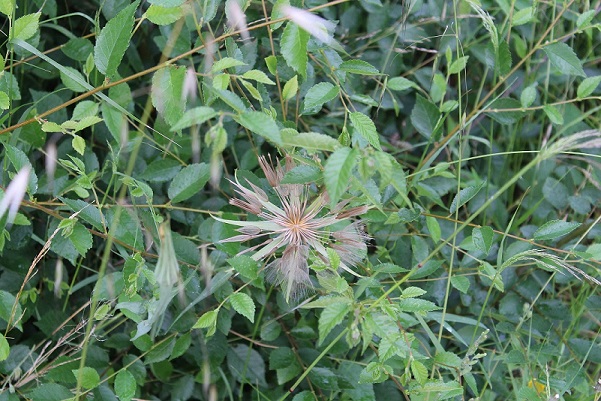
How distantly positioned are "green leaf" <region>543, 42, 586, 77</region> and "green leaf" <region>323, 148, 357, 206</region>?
0.66m

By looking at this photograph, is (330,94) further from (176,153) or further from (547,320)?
(547,320)

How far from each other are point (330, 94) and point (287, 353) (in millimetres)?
490

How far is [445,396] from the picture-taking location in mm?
1086

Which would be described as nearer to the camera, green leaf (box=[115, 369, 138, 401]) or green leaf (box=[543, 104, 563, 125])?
green leaf (box=[115, 369, 138, 401])

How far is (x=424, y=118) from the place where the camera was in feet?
4.84

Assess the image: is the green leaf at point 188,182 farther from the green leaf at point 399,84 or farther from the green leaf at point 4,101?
the green leaf at point 399,84

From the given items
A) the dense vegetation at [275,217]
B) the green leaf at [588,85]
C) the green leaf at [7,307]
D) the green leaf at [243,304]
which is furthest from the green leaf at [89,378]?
the green leaf at [588,85]

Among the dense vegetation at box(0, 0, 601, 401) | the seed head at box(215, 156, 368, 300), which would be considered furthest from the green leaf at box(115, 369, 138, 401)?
the seed head at box(215, 156, 368, 300)

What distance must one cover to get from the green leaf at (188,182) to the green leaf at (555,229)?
57 centimetres

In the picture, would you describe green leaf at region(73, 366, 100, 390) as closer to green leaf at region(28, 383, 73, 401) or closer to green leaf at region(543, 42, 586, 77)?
green leaf at region(28, 383, 73, 401)

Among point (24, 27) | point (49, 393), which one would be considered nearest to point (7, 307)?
point (49, 393)

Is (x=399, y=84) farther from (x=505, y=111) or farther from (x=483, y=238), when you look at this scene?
(x=483, y=238)

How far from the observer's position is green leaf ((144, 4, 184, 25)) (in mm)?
1049

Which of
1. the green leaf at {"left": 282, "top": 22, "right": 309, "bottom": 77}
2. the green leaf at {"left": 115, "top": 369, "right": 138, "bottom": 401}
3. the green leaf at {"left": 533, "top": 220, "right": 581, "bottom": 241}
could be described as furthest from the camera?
the green leaf at {"left": 533, "top": 220, "right": 581, "bottom": 241}
